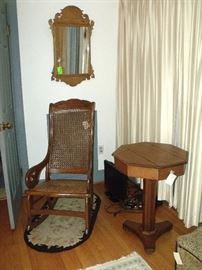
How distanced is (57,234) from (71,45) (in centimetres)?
184

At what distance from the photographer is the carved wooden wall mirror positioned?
8.96 ft

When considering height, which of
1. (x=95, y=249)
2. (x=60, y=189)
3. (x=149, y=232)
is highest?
(x=60, y=189)

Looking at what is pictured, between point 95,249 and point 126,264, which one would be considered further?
point 95,249

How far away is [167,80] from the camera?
2.37m

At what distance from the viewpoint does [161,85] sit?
2432 millimetres

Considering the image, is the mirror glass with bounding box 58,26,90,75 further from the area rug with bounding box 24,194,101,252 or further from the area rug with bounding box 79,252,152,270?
the area rug with bounding box 79,252,152,270

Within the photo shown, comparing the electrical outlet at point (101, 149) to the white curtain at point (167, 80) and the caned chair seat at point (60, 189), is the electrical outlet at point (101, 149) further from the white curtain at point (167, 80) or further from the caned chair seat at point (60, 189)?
the caned chair seat at point (60, 189)

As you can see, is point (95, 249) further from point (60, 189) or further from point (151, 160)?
point (151, 160)

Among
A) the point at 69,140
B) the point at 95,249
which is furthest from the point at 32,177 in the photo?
the point at 95,249

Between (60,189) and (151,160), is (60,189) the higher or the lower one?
the lower one

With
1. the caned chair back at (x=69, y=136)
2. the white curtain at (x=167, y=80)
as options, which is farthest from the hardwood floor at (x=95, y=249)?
the caned chair back at (x=69, y=136)

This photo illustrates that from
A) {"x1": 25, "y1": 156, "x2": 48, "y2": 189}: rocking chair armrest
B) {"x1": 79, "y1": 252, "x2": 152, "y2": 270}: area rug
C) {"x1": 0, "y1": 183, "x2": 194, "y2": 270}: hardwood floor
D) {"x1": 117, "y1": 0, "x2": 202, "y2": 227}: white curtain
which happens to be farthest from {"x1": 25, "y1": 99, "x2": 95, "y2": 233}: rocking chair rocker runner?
{"x1": 79, "y1": 252, "x2": 152, "y2": 270}: area rug

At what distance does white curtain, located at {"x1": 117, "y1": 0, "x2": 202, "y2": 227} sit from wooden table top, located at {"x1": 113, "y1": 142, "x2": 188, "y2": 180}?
0.20 metres

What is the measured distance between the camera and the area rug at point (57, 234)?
212cm
